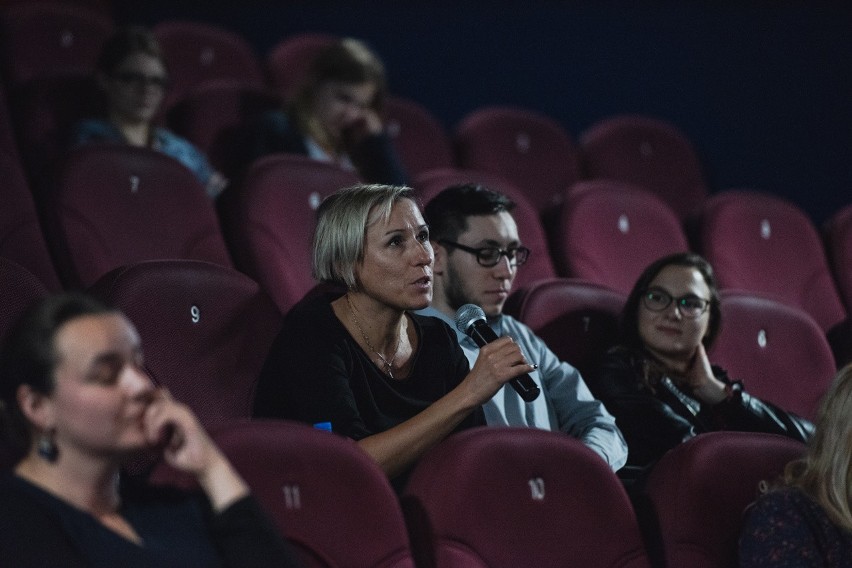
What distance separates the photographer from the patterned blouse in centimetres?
86

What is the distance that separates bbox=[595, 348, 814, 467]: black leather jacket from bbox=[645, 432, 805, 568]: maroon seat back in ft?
0.61

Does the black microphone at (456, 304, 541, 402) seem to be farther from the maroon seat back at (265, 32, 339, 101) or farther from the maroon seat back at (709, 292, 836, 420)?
the maroon seat back at (265, 32, 339, 101)

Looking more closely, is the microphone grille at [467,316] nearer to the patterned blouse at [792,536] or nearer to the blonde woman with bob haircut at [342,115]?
the patterned blouse at [792,536]

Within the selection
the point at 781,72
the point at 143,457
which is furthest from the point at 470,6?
the point at 143,457

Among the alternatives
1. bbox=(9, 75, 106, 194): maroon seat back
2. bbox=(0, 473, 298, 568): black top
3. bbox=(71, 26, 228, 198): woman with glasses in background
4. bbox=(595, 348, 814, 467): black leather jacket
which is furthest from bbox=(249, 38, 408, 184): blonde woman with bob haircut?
bbox=(0, 473, 298, 568): black top

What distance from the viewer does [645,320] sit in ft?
3.96

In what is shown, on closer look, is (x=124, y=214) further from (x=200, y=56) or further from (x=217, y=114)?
(x=200, y=56)

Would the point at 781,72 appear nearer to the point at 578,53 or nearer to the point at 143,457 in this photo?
the point at 578,53

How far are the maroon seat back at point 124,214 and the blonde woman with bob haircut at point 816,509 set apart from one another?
0.64 metres

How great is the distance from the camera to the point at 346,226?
988 millimetres

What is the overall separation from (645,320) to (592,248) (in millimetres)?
301

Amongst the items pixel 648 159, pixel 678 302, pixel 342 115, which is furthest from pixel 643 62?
pixel 678 302

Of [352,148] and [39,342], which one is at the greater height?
[39,342]

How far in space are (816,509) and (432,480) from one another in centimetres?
28
